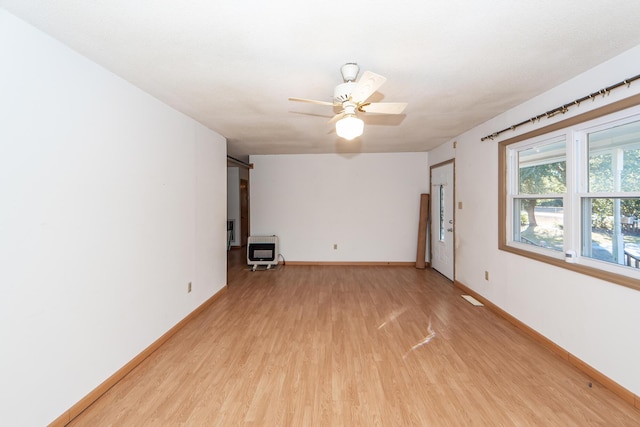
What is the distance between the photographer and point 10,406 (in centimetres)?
140

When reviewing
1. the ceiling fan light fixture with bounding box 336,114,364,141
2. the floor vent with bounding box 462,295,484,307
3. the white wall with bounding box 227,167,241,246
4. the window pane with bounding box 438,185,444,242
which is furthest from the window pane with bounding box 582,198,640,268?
the white wall with bounding box 227,167,241,246

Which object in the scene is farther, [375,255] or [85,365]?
[375,255]

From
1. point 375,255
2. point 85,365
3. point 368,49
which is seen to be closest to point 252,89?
point 368,49

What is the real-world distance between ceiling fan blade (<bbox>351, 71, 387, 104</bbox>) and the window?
1760 mm

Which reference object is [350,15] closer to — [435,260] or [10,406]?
[10,406]

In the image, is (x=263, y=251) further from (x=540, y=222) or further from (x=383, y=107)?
(x=540, y=222)

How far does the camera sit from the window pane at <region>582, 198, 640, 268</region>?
6.41 feet

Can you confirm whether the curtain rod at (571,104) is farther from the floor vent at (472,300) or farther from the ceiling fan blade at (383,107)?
the floor vent at (472,300)

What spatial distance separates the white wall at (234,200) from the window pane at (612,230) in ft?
23.5

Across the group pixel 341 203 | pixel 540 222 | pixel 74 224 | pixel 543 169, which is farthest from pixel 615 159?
pixel 341 203

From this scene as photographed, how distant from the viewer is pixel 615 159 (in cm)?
207

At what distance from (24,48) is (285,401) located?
2.61m

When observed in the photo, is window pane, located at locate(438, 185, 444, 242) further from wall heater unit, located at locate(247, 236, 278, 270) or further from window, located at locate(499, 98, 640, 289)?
wall heater unit, located at locate(247, 236, 278, 270)

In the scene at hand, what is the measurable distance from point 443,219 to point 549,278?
8.66 ft
